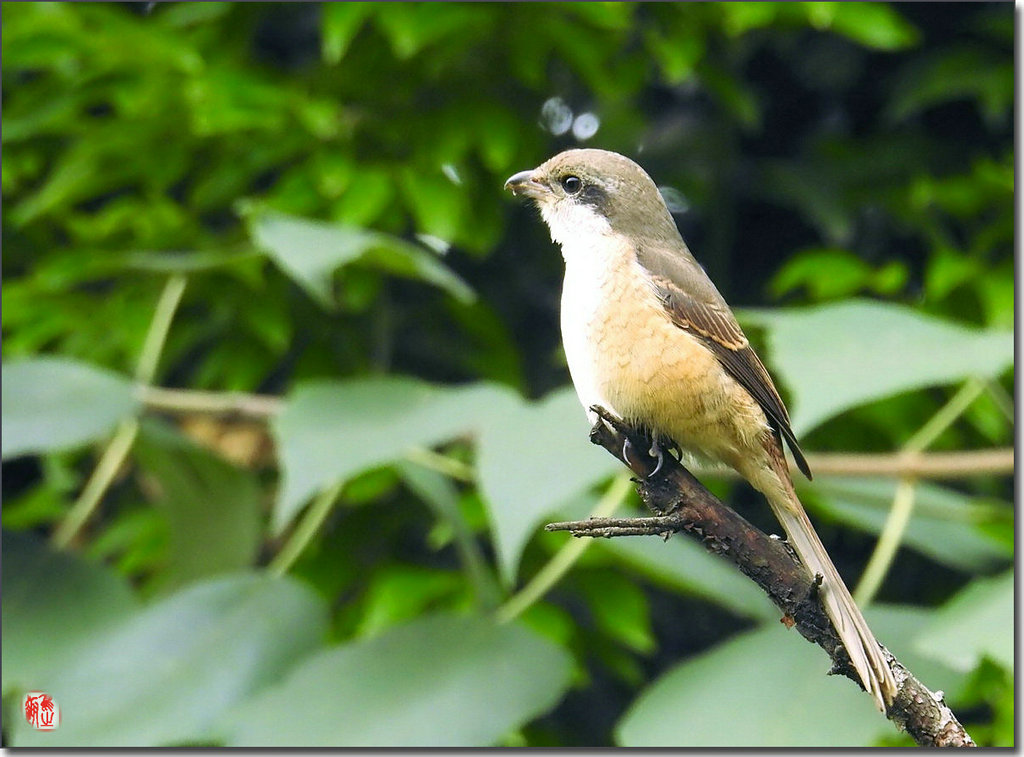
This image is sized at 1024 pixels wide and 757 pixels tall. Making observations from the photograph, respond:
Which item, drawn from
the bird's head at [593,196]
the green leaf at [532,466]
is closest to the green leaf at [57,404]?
the green leaf at [532,466]

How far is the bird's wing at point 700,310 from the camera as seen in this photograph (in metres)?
1.35

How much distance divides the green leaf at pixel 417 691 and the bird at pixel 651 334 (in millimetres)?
984

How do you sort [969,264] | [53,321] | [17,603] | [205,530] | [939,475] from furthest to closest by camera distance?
[53,321]
[969,264]
[205,530]
[17,603]
[939,475]

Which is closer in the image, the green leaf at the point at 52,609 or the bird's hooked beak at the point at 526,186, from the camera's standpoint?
the bird's hooked beak at the point at 526,186

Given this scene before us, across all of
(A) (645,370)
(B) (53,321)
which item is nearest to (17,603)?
(B) (53,321)

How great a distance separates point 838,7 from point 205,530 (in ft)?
6.77

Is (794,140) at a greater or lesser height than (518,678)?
greater

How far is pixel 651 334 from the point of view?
54.4 inches

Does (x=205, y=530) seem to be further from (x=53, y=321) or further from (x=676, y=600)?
(x=676, y=600)

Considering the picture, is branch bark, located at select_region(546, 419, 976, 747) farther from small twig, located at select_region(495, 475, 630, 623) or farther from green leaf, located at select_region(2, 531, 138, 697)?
green leaf, located at select_region(2, 531, 138, 697)

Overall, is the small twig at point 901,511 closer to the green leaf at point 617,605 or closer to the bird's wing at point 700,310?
the green leaf at point 617,605

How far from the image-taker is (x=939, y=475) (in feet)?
7.72

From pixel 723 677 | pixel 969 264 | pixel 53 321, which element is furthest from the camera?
pixel 53 321

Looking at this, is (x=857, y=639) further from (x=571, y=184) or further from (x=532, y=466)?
(x=532, y=466)
